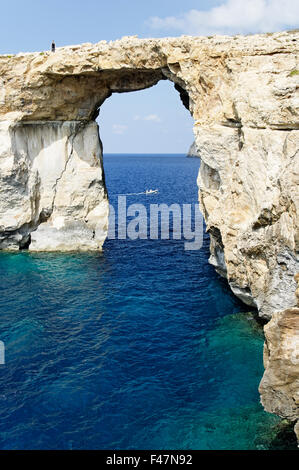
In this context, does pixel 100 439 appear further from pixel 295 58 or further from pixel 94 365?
pixel 295 58

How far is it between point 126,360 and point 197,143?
47.5ft

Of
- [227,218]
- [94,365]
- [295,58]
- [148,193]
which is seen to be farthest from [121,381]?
[148,193]

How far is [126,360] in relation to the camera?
22.5m

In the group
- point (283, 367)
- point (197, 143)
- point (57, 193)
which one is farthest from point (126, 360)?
point (57, 193)

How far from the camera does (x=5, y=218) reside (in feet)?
127

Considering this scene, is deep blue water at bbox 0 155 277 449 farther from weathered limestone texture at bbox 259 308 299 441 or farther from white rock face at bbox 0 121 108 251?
white rock face at bbox 0 121 108 251

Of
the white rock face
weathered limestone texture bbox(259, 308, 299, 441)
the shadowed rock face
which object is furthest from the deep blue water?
the white rock face

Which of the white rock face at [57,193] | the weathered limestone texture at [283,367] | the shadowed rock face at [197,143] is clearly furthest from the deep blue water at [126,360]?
the white rock face at [57,193]

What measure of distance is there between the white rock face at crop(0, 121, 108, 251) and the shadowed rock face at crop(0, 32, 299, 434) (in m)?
0.09

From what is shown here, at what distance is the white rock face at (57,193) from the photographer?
38.9m

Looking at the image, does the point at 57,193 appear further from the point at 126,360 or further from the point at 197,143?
the point at 126,360

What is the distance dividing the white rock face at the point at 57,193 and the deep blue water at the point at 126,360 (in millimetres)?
4491

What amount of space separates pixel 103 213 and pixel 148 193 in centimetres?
4074

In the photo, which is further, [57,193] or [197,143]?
[57,193]
